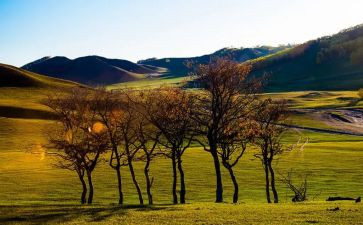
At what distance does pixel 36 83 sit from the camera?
189 meters

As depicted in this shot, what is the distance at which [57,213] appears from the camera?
35.8 meters

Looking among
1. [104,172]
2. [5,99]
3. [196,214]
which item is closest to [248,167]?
[104,172]

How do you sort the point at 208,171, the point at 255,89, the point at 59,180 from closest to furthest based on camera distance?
the point at 255,89 < the point at 59,180 < the point at 208,171

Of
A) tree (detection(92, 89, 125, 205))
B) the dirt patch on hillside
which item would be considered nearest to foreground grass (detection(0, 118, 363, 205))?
tree (detection(92, 89, 125, 205))

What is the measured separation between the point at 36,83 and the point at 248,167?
442ft

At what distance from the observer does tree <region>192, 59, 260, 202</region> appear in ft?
145

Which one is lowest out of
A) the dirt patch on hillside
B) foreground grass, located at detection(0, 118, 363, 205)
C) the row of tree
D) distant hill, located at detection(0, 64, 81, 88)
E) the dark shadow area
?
foreground grass, located at detection(0, 118, 363, 205)

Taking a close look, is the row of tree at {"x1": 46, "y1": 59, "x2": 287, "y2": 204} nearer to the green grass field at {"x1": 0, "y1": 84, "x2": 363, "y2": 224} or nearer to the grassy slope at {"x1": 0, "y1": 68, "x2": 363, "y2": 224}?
the green grass field at {"x1": 0, "y1": 84, "x2": 363, "y2": 224}

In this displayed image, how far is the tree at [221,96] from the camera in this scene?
44.3 m

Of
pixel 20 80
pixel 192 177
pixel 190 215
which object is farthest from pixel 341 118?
pixel 20 80

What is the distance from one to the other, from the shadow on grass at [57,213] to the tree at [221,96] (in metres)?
11.0

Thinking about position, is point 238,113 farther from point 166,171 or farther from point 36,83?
point 36,83

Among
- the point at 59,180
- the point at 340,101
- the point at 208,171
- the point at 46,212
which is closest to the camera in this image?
the point at 46,212

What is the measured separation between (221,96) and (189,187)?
21167 millimetres
